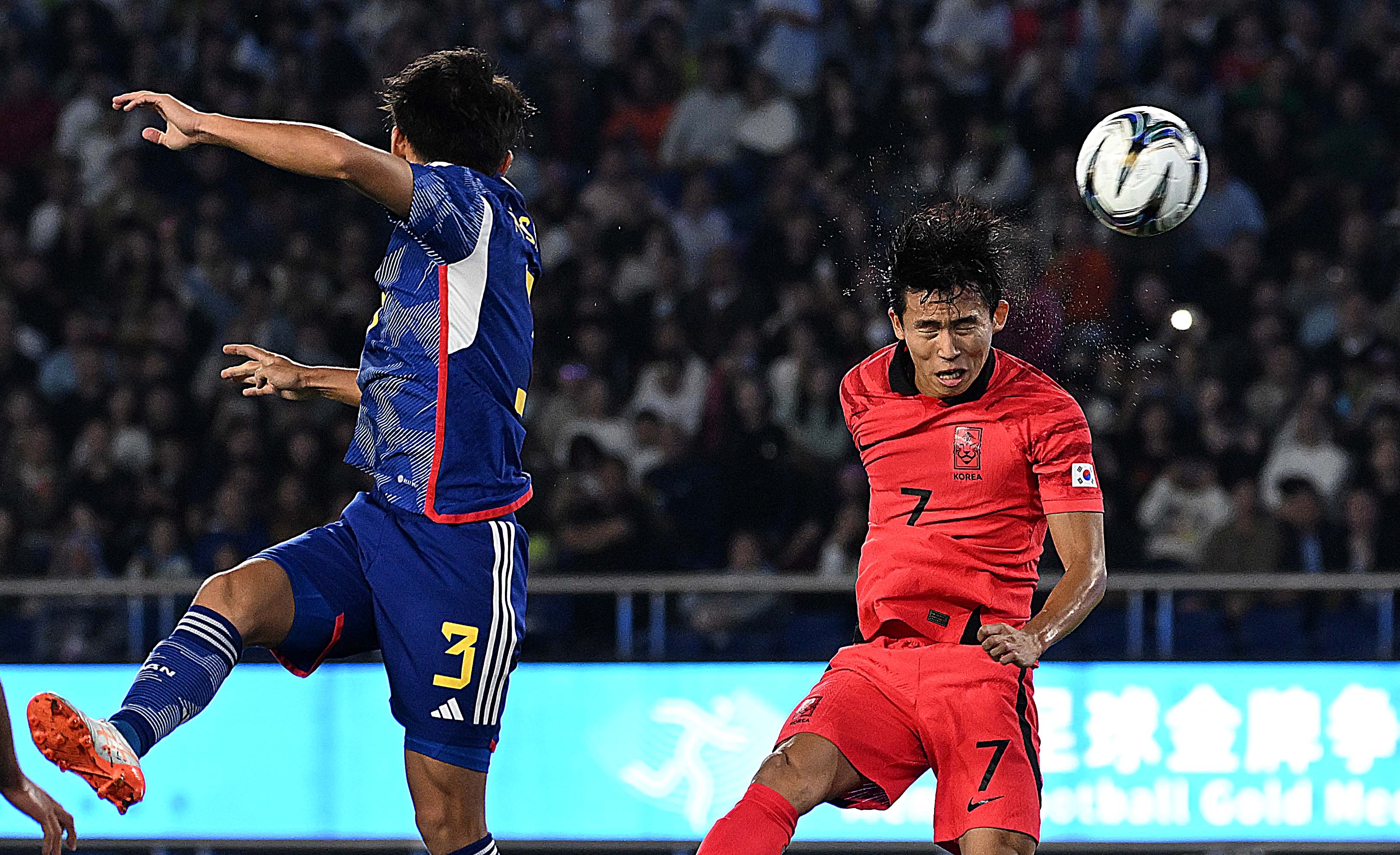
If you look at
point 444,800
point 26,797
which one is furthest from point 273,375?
point 26,797

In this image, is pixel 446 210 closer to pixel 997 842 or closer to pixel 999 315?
pixel 999 315

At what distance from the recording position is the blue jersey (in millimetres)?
3801

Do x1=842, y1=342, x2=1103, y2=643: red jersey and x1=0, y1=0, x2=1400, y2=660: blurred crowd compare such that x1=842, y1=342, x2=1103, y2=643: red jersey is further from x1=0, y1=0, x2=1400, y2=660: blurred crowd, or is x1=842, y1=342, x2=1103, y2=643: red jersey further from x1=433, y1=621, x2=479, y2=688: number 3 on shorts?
x1=0, y1=0, x2=1400, y2=660: blurred crowd

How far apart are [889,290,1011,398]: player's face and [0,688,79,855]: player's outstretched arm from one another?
2.03m

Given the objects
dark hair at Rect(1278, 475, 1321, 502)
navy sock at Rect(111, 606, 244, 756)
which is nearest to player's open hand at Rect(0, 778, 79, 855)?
navy sock at Rect(111, 606, 244, 756)

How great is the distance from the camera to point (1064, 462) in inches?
154

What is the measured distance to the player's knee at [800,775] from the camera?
3.77m

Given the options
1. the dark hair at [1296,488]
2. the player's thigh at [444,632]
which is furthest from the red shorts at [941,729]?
the dark hair at [1296,488]

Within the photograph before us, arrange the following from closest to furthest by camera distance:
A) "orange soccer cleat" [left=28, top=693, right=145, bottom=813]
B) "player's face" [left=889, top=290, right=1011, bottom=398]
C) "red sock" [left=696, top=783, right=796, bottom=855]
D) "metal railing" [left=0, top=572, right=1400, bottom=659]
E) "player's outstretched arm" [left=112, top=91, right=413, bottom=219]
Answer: "orange soccer cleat" [left=28, top=693, right=145, bottom=813] < "player's outstretched arm" [left=112, top=91, right=413, bottom=219] < "red sock" [left=696, top=783, right=796, bottom=855] < "player's face" [left=889, top=290, right=1011, bottom=398] < "metal railing" [left=0, top=572, right=1400, bottom=659]

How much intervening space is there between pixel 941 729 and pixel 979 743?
3.5 inches

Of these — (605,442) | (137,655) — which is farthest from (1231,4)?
(137,655)

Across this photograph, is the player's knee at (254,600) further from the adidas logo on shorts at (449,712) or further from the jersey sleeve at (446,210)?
the jersey sleeve at (446,210)

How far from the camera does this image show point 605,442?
851cm

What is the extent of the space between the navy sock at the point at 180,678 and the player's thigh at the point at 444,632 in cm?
34
